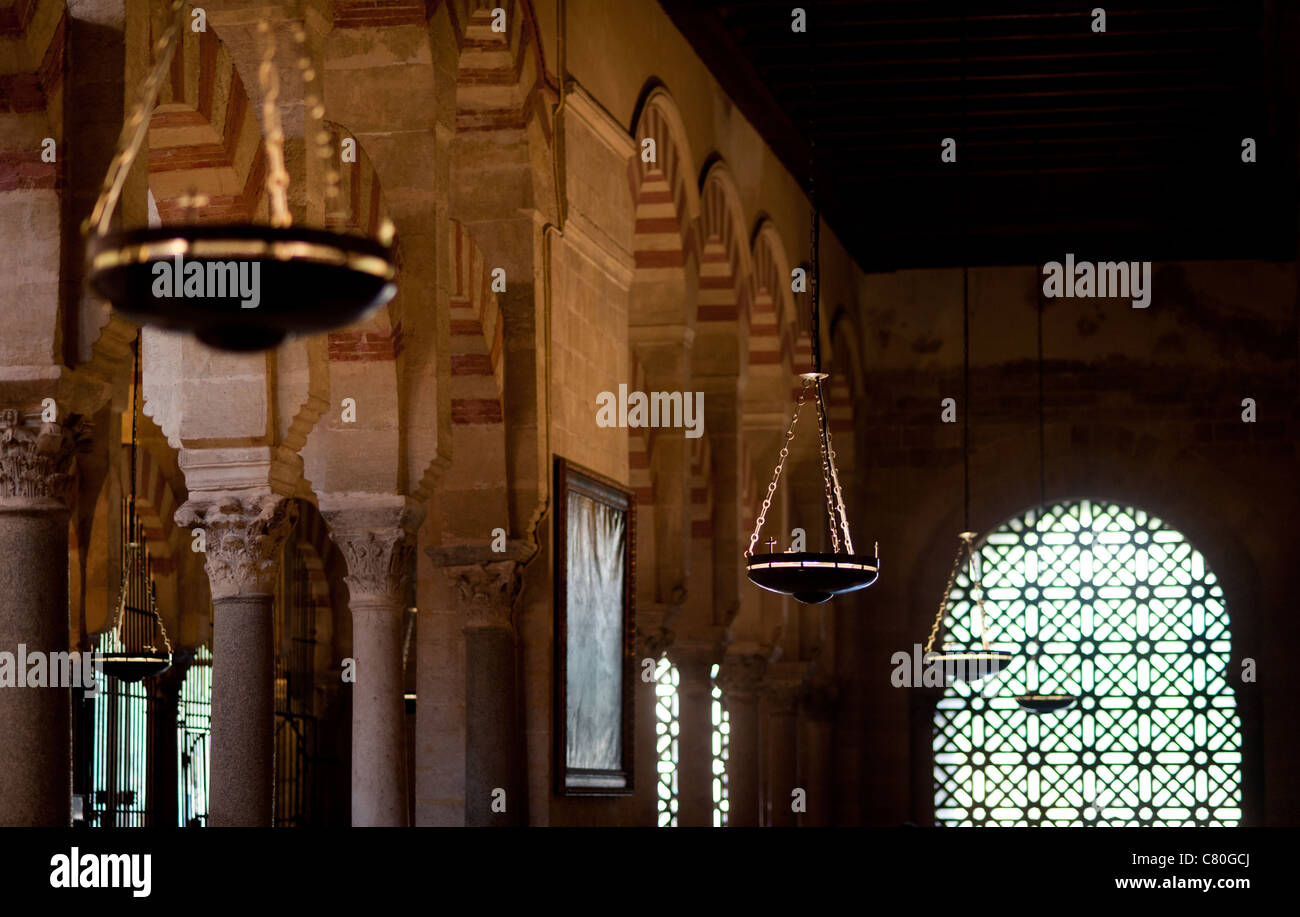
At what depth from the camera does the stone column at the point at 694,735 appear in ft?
43.2

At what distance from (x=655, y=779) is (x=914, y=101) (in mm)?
4796

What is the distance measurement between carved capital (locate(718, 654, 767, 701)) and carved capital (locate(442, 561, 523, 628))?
5437 millimetres

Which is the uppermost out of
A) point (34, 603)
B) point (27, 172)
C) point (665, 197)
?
point (665, 197)

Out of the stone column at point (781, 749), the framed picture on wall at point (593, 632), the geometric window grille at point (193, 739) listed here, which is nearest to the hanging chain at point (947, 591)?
the stone column at point (781, 749)

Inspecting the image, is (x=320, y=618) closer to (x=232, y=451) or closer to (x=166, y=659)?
(x=166, y=659)

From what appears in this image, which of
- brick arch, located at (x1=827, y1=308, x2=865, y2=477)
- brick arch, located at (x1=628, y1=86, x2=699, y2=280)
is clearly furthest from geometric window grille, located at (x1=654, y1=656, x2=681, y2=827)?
brick arch, located at (x1=628, y1=86, x2=699, y2=280)

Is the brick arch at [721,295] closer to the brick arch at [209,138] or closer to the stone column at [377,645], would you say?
the stone column at [377,645]

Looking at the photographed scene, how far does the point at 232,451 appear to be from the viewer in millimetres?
7812

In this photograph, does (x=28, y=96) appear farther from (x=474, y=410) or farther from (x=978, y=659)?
(x=978, y=659)

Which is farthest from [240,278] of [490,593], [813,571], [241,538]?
[490,593]

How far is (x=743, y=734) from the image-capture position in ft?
48.5

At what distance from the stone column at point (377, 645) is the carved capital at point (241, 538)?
24.1 inches

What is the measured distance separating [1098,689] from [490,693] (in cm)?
922
